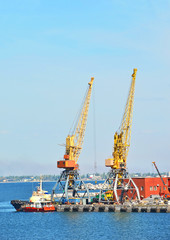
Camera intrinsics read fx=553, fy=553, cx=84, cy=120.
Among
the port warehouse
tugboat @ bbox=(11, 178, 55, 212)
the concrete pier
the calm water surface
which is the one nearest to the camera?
the calm water surface

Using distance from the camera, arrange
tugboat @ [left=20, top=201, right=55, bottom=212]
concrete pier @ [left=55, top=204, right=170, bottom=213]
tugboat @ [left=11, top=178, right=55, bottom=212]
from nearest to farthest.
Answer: concrete pier @ [left=55, top=204, right=170, bottom=213] < tugboat @ [left=20, top=201, right=55, bottom=212] < tugboat @ [left=11, top=178, right=55, bottom=212]

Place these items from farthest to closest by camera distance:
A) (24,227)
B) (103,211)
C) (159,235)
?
(103,211) < (24,227) < (159,235)

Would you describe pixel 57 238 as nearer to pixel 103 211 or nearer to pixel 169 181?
pixel 103 211

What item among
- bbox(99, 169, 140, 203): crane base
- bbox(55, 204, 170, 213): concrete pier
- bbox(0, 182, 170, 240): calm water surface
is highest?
bbox(99, 169, 140, 203): crane base

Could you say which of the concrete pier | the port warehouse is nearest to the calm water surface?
the concrete pier

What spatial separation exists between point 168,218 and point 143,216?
5.77 meters

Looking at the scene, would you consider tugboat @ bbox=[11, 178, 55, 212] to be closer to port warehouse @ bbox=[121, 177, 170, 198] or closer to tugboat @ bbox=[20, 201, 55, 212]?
tugboat @ bbox=[20, 201, 55, 212]

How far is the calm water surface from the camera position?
84750mm

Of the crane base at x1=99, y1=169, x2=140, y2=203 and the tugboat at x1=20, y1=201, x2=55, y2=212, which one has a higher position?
the crane base at x1=99, y1=169, x2=140, y2=203

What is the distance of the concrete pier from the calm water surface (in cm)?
188

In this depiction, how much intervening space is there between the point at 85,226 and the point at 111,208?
2213 centimetres

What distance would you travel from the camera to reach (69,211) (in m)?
119

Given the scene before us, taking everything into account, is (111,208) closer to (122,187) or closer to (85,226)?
(122,187)

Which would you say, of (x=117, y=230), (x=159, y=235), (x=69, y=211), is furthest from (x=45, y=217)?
(x=159, y=235)
